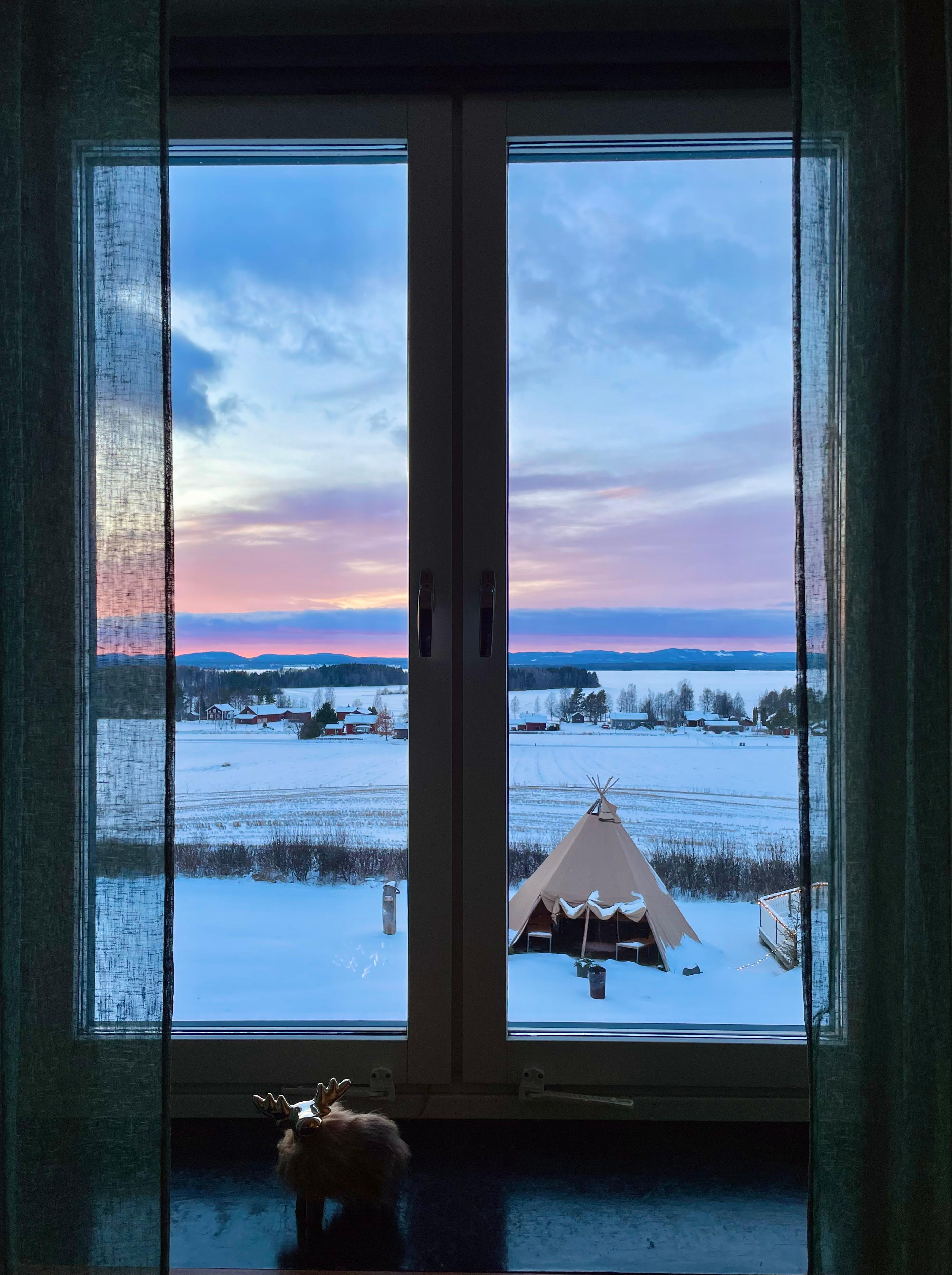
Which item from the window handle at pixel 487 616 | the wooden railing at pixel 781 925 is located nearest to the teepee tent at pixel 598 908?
the wooden railing at pixel 781 925

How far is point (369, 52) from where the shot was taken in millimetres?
1392

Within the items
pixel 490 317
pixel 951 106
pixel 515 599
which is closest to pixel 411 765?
pixel 515 599

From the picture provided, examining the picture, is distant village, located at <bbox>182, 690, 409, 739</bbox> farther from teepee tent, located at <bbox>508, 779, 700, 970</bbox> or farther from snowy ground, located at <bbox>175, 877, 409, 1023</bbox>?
teepee tent, located at <bbox>508, 779, 700, 970</bbox>

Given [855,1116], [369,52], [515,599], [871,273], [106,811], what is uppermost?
[369,52]

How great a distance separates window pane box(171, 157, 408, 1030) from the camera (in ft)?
4.83

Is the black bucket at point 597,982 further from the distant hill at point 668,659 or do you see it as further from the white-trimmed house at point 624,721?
the distant hill at point 668,659

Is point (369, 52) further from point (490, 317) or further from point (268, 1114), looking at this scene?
point (268, 1114)

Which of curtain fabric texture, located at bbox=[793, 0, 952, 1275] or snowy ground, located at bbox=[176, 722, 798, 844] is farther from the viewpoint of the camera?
snowy ground, located at bbox=[176, 722, 798, 844]

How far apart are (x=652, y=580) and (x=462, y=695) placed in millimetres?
418

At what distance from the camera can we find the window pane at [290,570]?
1474mm

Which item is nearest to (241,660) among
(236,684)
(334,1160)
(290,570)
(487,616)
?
(236,684)

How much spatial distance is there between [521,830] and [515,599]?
1.41ft

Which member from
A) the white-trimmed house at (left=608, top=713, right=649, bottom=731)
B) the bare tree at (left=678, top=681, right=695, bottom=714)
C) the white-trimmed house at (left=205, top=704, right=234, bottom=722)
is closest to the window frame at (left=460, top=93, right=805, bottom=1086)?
the white-trimmed house at (left=608, top=713, right=649, bottom=731)

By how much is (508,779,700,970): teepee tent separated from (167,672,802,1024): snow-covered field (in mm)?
29
